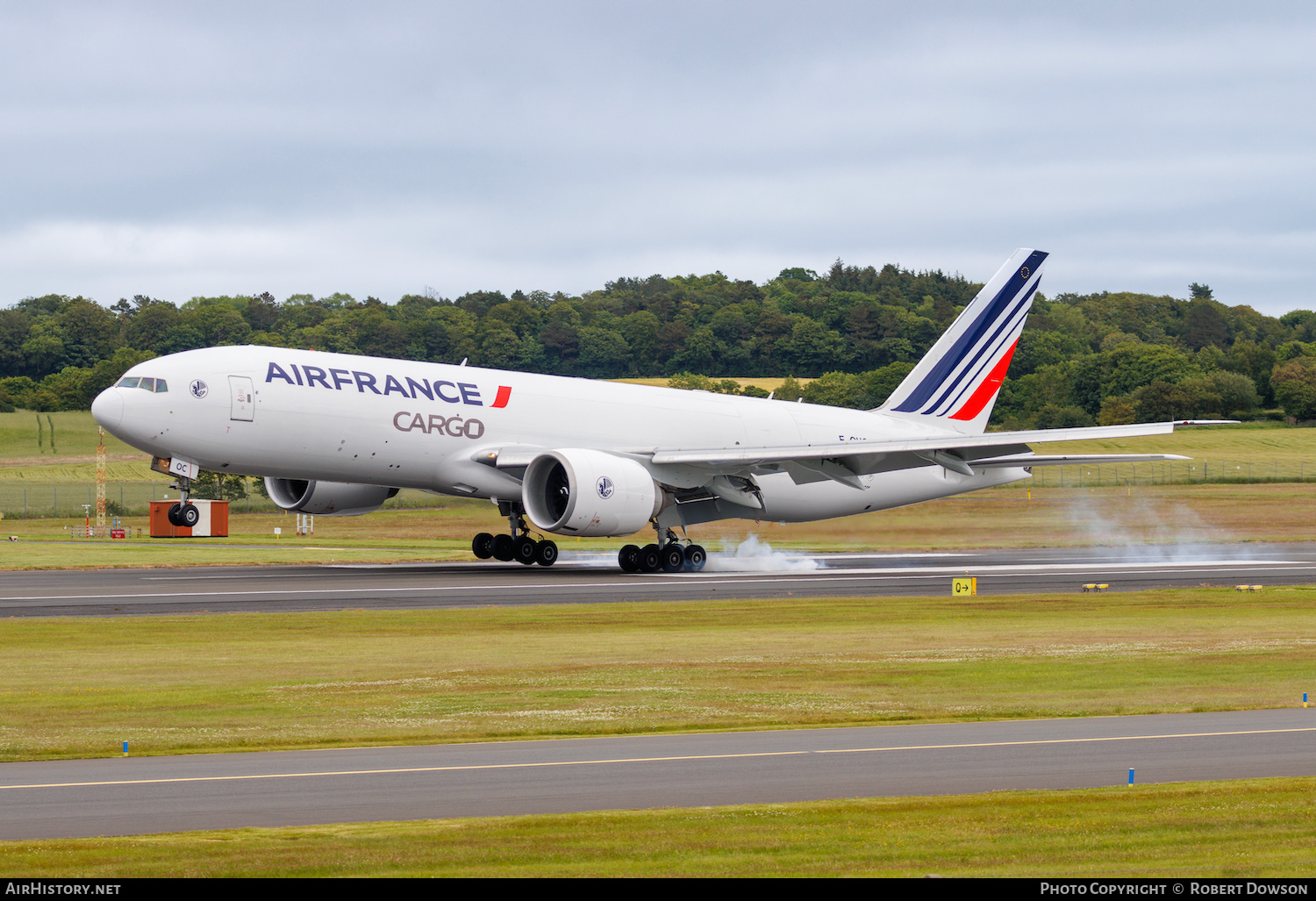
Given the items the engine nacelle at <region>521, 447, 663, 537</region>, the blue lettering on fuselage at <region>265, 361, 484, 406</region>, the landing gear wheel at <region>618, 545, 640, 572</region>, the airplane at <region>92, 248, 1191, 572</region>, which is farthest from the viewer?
the landing gear wheel at <region>618, 545, 640, 572</region>

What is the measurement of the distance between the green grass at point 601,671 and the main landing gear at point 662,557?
1044 cm

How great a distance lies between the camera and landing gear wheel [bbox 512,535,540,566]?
41.1 m

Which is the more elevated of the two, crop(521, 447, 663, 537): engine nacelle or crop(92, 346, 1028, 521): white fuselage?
crop(92, 346, 1028, 521): white fuselage

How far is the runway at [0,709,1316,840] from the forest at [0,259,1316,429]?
90.3 m

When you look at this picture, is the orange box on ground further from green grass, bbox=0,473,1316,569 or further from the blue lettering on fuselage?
the blue lettering on fuselage

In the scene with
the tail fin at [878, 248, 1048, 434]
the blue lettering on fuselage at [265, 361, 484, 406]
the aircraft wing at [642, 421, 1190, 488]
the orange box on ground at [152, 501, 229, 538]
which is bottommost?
the orange box on ground at [152, 501, 229, 538]

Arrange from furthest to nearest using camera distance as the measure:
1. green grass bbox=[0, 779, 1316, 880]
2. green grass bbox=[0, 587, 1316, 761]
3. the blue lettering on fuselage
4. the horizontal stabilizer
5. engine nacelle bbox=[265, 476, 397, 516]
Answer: engine nacelle bbox=[265, 476, 397, 516]
the horizontal stabilizer
the blue lettering on fuselage
green grass bbox=[0, 587, 1316, 761]
green grass bbox=[0, 779, 1316, 880]

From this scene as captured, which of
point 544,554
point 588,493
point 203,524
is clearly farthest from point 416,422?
point 203,524

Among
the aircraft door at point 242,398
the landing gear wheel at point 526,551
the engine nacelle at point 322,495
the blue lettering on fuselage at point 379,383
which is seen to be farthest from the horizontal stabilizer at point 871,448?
the aircraft door at point 242,398

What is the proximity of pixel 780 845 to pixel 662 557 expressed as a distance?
30.9 meters

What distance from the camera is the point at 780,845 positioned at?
9000 mm

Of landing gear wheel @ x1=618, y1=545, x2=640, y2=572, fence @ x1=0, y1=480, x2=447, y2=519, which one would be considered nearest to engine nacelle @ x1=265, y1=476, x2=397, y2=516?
landing gear wheel @ x1=618, y1=545, x2=640, y2=572
